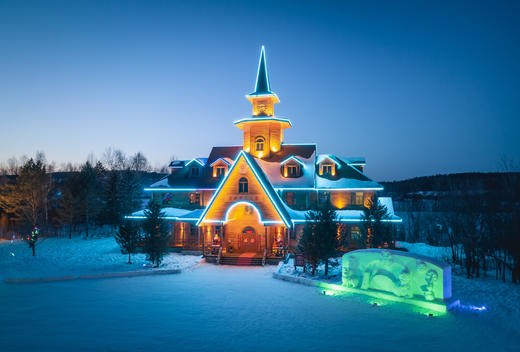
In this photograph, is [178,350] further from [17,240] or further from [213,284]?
[17,240]

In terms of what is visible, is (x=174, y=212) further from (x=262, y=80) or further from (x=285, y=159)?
(x=262, y=80)

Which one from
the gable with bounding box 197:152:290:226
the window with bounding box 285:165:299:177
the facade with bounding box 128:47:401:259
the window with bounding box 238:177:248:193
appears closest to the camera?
the gable with bounding box 197:152:290:226

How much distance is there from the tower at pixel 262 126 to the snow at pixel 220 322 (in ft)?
59.6

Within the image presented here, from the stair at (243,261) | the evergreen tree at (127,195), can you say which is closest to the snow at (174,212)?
the stair at (243,261)

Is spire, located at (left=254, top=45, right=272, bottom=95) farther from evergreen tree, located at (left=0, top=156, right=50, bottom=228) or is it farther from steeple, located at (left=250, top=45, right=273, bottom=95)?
evergreen tree, located at (left=0, top=156, right=50, bottom=228)

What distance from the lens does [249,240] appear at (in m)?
27.2

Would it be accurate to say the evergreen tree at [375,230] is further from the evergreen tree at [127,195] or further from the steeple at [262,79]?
the evergreen tree at [127,195]

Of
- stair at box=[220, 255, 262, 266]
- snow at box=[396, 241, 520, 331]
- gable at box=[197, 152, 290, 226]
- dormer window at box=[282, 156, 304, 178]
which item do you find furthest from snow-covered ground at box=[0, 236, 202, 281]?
snow at box=[396, 241, 520, 331]

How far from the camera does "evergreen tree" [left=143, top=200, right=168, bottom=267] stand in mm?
21375

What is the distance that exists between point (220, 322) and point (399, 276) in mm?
8193

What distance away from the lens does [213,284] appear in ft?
57.8

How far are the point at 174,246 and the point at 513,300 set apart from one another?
938 inches

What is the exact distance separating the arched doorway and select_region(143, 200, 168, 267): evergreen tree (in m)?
7.36

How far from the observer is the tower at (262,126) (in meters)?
32.6
